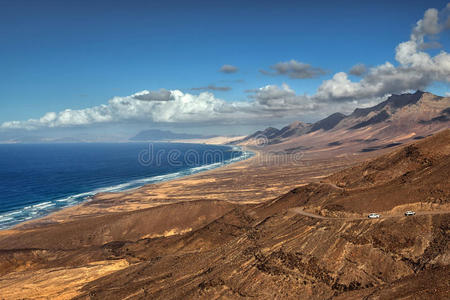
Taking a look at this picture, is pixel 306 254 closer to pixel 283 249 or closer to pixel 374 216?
pixel 283 249

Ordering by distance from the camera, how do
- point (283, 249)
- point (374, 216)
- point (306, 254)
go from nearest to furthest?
point (306, 254), point (283, 249), point (374, 216)

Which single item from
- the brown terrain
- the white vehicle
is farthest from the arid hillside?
the white vehicle

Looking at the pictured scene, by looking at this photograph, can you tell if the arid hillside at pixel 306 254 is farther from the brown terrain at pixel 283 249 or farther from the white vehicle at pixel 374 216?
the white vehicle at pixel 374 216

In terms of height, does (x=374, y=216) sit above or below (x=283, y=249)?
above

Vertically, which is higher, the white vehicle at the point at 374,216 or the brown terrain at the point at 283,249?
the white vehicle at the point at 374,216

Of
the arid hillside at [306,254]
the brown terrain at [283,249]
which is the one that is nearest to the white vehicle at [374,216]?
the brown terrain at [283,249]

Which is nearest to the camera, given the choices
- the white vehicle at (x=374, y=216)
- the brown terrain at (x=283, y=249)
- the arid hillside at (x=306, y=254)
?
the arid hillside at (x=306, y=254)

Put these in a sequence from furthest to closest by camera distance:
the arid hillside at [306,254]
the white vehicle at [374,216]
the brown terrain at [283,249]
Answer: the white vehicle at [374,216] → the brown terrain at [283,249] → the arid hillside at [306,254]

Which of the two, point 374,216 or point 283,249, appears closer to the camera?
point 283,249

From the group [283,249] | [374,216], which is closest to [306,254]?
[283,249]
